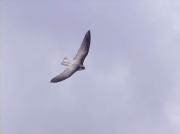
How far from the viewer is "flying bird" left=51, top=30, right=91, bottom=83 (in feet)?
172

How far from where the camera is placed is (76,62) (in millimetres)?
55188

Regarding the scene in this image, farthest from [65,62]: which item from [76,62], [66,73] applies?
[76,62]

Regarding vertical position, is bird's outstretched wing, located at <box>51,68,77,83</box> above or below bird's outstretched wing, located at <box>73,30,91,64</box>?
below

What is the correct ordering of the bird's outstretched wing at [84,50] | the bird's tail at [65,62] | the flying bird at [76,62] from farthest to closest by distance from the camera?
1. the bird's outstretched wing at [84,50]
2. the flying bird at [76,62]
3. the bird's tail at [65,62]

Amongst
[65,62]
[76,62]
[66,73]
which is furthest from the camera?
[76,62]

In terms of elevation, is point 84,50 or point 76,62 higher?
point 84,50

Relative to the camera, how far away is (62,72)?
54.4m

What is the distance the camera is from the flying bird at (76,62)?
52516 millimetres

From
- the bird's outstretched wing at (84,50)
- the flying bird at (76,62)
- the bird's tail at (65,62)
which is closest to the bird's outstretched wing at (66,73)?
the flying bird at (76,62)

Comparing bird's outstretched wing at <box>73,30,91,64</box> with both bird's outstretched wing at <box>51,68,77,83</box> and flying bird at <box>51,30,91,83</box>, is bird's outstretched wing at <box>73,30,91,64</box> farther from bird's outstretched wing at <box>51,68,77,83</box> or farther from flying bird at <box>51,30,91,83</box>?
bird's outstretched wing at <box>51,68,77,83</box>

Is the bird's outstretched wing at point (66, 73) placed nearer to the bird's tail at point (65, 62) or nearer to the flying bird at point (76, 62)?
the flying bird at point (76, 62)

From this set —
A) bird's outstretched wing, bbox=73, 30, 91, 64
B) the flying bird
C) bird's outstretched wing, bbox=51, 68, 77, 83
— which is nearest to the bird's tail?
the flying bird

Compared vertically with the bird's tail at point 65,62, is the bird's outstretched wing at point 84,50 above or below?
above

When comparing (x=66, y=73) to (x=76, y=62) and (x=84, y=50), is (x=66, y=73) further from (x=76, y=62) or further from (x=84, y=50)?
(x=84, y=50)
